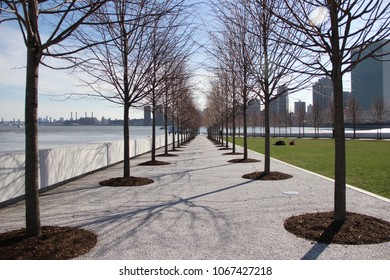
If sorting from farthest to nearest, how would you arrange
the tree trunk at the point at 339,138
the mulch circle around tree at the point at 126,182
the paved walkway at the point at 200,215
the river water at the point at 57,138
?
1. the river water at the point at 57,138
2. the mulch circle around tree at the point at 126,182
3. the tree trunk at the point at 339,138
4. the paved walkway at the point at 200,215

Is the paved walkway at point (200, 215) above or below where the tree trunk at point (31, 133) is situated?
below

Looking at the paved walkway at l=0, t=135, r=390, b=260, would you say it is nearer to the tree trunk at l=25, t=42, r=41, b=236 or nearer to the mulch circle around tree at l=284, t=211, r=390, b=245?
the mulch circle around tree at l=284, t=211, r=390, b=245

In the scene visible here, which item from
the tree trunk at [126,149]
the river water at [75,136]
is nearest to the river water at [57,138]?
the river water at [75,136]

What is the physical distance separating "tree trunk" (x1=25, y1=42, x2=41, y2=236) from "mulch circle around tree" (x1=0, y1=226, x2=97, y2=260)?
0.71ft

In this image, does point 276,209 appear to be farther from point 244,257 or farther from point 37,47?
point 37,47

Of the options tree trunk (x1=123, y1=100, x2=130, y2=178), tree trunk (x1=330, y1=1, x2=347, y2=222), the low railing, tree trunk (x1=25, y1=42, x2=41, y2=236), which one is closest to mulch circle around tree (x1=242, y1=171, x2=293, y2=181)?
tree trunk (x1=123, y1=100, x2=130, y2=178)

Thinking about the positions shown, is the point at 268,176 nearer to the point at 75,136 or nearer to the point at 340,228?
the point at 340,228

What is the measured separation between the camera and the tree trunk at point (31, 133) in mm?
4492

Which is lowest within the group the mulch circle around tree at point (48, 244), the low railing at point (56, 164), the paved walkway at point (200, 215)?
the paved walkway at point (200, 215)

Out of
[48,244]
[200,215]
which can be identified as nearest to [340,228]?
[200,215]

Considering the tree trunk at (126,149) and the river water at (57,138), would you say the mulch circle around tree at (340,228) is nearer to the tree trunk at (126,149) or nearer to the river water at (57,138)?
the tree trunk at (126,149)

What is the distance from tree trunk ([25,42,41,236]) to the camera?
14.7 feet

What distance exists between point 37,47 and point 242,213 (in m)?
4.17

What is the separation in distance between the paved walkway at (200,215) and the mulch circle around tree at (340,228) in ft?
0.53
